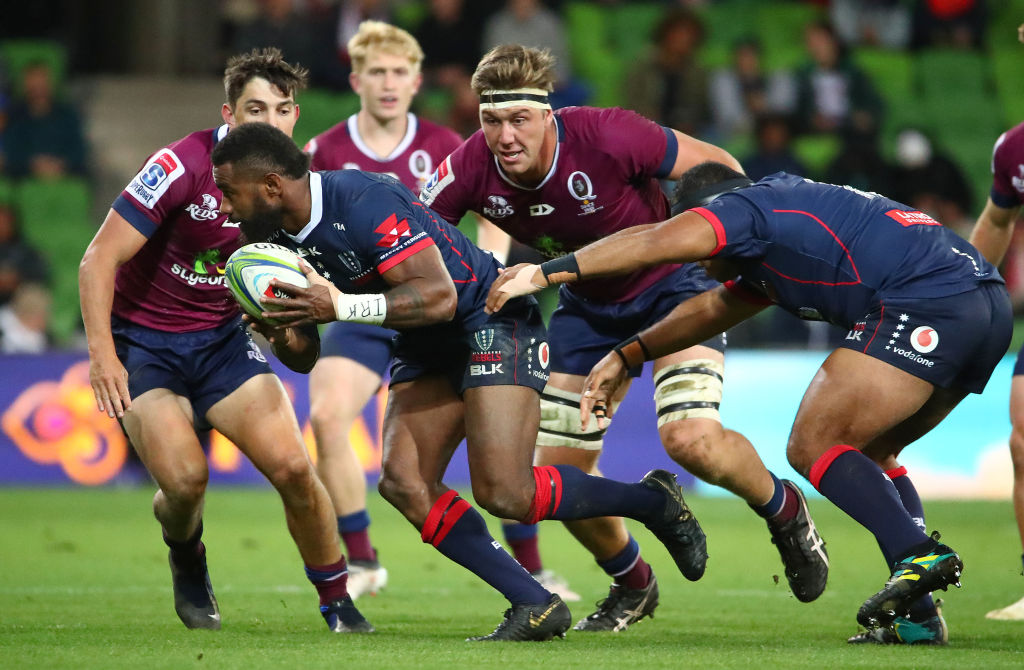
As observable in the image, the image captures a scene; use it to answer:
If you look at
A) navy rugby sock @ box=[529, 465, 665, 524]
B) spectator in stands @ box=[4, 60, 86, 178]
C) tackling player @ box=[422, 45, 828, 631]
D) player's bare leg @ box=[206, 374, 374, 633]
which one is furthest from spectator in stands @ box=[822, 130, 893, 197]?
player's bare leg @ box=[206, 374, 374, 633]

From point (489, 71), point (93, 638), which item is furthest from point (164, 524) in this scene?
point (489, 71)

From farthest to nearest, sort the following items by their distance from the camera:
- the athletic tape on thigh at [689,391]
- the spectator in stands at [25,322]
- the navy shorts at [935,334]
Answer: the spectator in stands at [25,322]
the athletic tape on thigh at [689,391]
the navy shorts at [935,334]

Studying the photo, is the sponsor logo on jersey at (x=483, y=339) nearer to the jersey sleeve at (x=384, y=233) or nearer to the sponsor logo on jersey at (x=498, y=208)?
the jersey sleeve at (x=384, y=233)

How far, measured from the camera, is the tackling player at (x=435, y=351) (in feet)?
16.6

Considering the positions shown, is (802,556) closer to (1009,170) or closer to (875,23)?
(1009,170)

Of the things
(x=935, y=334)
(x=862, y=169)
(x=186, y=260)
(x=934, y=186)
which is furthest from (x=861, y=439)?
(x=862, y=169)

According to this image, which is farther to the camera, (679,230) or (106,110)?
(106,110)

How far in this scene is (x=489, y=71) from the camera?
19.7 ft

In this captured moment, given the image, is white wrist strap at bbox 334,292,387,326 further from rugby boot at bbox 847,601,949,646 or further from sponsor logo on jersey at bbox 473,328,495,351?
rugby boot at bbox 847,601,949,646

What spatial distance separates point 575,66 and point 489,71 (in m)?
11.2

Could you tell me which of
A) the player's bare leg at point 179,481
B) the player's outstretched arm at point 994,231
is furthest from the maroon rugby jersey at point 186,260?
the player's outstretched arm at point 994,231

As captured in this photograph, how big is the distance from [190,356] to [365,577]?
70.9 inches

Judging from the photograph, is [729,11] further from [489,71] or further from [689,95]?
[489,71]

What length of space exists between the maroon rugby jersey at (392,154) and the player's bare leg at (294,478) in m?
2.25
